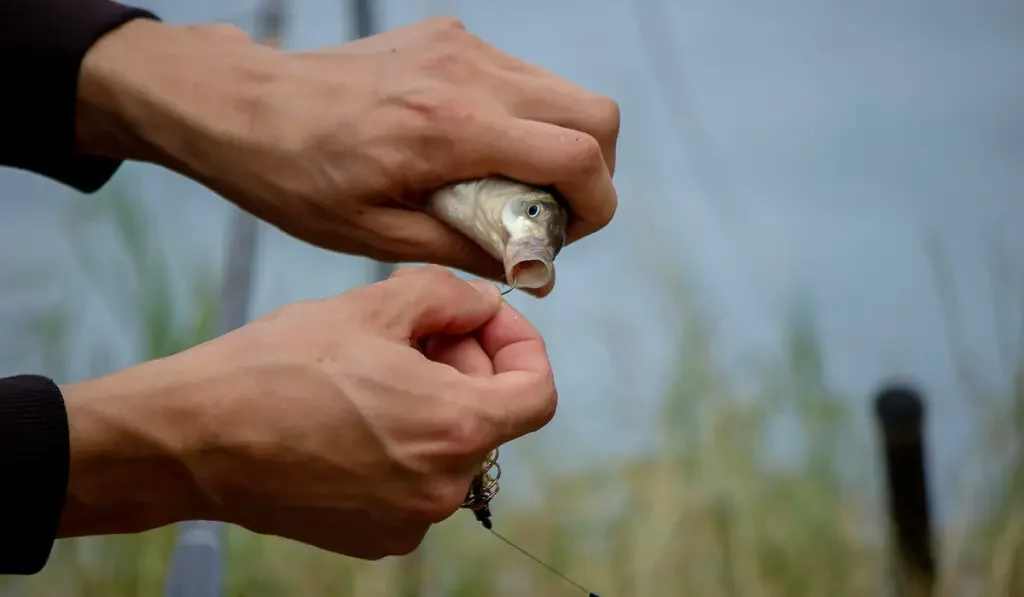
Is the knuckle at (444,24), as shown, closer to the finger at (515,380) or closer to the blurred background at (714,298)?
the finger at (515,380)

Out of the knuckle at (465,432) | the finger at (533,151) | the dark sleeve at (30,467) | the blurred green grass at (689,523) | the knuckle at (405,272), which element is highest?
the finger at (533,151)

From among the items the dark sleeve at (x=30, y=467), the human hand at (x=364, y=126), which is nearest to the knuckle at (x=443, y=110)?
the human hand at (x=364, y=126)

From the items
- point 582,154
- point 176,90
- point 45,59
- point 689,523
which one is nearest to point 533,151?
point 582,154

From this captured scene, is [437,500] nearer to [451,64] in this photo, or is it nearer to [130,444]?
[130,444]

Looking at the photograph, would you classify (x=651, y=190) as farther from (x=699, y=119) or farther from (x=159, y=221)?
(x=159, y=221)

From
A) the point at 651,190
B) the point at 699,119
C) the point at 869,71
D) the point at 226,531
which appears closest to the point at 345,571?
the point at 226,531
